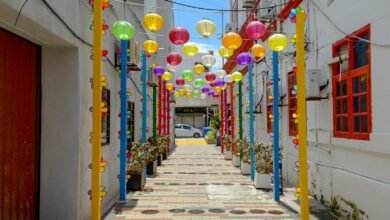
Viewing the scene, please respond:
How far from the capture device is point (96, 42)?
5113 millimetres

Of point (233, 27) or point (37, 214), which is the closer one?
point (37, 214)

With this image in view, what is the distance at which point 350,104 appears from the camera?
6.52 meters

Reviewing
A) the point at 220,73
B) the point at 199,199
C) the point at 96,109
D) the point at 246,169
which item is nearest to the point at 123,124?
the point at 199,199

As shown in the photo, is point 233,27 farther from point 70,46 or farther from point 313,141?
point 70,46

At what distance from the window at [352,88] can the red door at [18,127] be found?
4.66 m

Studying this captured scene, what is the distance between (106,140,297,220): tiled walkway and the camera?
6.99m

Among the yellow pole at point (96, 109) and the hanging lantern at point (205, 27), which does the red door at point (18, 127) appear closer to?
the yellow pole at point (96, 109)

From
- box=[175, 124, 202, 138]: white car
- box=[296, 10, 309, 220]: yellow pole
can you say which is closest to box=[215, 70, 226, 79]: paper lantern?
box=[296, 10, 309, 220]: yellow pole

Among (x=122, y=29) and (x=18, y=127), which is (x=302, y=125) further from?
(x=18, y=127)

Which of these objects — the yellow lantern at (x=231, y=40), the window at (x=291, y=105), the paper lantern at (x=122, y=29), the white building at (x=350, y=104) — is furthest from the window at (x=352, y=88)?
the paper lantern at (x=122, y=29)

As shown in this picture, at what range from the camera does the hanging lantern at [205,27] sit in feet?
26.4

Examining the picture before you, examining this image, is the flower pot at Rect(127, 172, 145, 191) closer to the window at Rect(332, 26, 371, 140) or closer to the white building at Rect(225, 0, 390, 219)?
the white building at Rect(225, 0, 390, 219)

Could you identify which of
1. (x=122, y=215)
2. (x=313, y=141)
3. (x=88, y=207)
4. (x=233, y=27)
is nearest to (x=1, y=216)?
(x=88, y=207)

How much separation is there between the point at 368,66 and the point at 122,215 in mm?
4694
